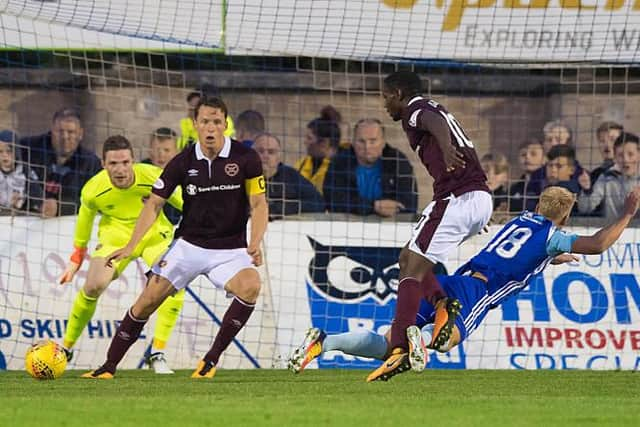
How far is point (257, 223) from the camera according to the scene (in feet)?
37.8

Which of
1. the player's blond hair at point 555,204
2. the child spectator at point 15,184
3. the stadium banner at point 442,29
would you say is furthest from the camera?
the child spectator at point 15,184

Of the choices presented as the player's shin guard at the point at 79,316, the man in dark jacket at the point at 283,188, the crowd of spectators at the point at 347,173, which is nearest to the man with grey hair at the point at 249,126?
the crowd of spectators at the point at 347,173

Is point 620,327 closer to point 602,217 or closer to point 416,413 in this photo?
point 602,217

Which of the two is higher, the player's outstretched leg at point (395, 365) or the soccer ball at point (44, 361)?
the player's outstretched leg at point (395, 365)

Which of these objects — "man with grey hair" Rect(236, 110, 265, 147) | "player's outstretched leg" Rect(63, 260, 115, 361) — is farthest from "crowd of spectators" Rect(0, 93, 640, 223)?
"player's outstretched leg" Rect(63, 260, 115, 361)

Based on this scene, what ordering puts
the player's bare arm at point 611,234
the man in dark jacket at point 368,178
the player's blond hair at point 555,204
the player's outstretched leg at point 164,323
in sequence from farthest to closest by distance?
the man in dark jacket at point 368,178 → the player's outstretched leg at point 164,323 → the player's blond hair at point 555,204 → the player's bare arm at point 611,234

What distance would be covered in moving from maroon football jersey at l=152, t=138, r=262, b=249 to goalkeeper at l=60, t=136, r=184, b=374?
1128mm

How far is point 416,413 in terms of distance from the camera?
7.92 metres

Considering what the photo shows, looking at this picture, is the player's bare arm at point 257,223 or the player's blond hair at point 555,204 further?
the player's bare arm at point 257,223

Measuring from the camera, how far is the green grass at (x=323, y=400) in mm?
7586

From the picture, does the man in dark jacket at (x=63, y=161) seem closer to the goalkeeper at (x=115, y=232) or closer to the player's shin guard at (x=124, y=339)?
the goalkeeper at (x=115, y=232)

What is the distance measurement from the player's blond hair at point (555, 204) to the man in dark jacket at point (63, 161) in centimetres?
599

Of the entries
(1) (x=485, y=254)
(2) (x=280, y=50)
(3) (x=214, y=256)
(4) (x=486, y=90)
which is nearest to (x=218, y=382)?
(3) (x=214, y=256)

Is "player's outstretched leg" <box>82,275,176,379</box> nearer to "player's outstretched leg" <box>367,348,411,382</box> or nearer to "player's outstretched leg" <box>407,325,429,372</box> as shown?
"player's outstretched leg" <box>367,348,411,382</box>
